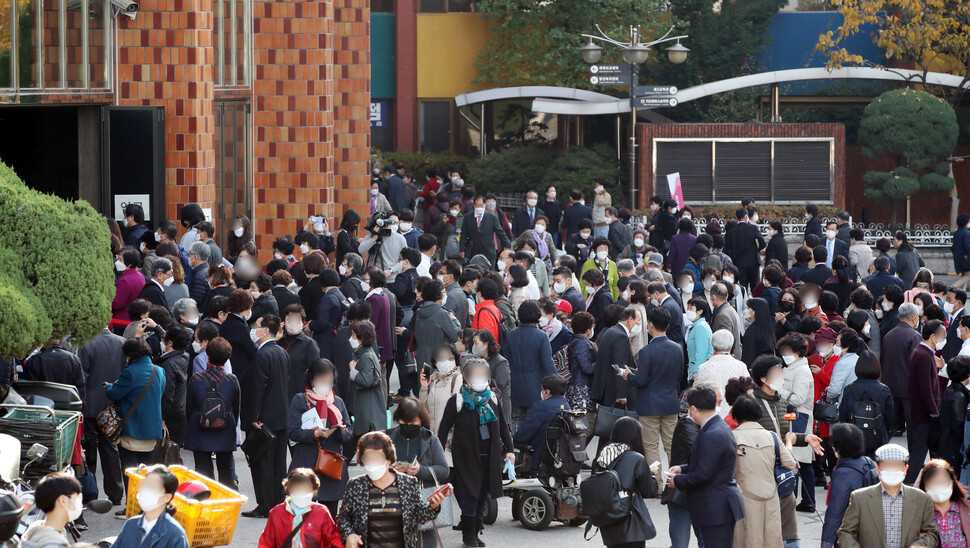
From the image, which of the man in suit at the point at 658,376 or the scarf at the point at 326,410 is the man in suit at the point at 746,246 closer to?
the man in suit at the point at 658,376

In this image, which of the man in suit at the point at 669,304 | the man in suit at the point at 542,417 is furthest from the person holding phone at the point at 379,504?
the man in suit at the point at 669,304

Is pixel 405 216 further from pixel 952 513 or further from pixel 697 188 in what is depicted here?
pixel 697 188

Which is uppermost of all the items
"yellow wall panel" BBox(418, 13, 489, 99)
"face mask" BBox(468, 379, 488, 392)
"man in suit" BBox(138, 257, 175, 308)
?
"yellow wall panel" BBox(418, 13, 489, 99)

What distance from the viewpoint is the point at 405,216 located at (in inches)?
678


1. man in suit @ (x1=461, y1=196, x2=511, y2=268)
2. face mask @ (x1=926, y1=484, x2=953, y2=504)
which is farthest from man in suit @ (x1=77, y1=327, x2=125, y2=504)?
man in suit @ (x1=461, y1=196, x2=511, y2=268)

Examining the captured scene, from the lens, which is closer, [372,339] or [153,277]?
[372,339]

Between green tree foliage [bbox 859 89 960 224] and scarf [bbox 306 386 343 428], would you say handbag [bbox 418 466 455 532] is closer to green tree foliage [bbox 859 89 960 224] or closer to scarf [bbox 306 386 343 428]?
scarf [bbox 306 386 343 428]

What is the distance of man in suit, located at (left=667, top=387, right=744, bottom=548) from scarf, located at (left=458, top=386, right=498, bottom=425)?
172 centimetres

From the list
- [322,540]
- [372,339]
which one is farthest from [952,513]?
[372,339]

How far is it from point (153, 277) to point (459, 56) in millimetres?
25077

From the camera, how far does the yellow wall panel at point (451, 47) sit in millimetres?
36719

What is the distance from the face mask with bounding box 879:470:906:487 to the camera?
759 centimetres

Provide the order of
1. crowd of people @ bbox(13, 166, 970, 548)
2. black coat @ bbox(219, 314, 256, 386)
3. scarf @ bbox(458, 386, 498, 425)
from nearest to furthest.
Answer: crowd of people @ bbox(13, 166, 970, 548), scarf @ bbox(458, 386, 498, 425), black coat @ bbox(219, 314, 256, 386)

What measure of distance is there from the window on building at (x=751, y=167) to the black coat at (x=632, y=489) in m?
20.7
